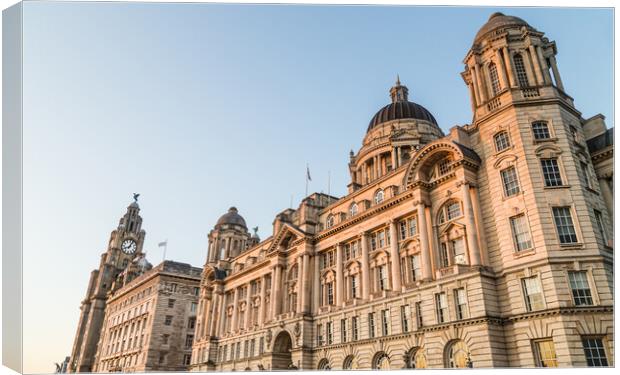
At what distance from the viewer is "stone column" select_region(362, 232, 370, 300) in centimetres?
4144

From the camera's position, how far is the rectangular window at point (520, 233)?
2978 cm

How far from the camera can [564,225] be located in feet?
95.5

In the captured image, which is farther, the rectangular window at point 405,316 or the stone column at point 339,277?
the stone column at point 339,277

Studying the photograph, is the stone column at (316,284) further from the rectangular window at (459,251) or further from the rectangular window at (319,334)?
the rectangular window at (459,251)

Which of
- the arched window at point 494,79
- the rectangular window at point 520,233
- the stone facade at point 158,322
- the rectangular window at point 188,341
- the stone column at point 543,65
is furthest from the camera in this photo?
the rectangular window at point 188,341

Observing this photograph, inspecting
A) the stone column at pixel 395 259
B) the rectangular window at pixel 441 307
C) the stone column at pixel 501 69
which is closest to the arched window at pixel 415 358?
the rectangular window at pixel 441 307

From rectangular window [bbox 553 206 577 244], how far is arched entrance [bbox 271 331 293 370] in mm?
30244

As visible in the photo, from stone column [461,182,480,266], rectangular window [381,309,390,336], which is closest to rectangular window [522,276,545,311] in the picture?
stone column [461,182,480,266]

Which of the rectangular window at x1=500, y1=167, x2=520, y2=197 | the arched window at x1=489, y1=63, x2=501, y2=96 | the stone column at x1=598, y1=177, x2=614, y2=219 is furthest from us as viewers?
the arched window at x1=489, y1=63, x2=501, y2=96

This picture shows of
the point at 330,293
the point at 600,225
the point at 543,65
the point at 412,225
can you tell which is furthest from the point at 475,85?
the point at 330,293

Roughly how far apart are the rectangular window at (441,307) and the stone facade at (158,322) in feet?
178

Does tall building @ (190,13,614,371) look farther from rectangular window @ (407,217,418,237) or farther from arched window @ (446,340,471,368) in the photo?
rectangular window @ (407,217,418,237)

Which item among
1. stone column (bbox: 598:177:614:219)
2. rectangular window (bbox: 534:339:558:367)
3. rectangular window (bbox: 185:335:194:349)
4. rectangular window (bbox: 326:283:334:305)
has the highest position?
stone column (bbox: 598:177:614:219)

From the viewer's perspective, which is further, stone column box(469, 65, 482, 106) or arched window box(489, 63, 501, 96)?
stone column box(469, 65, 482, 106)
